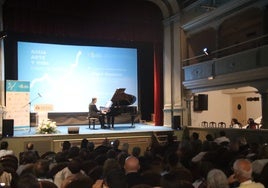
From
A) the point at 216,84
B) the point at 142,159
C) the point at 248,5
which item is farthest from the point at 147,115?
the point at 142,159

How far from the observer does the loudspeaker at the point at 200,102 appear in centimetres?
1273

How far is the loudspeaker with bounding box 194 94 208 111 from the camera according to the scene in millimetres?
12727

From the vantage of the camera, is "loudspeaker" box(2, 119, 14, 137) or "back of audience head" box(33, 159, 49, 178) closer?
"back of audience head" box(33, 159, 49, 178)

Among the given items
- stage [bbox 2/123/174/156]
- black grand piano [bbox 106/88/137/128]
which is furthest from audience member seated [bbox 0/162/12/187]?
black grand piano [bbox 106/88/137/128]

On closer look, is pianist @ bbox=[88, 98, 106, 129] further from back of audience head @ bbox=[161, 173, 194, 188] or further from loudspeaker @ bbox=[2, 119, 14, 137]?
back of audience head @ bbox=[161, 173, 194, 188]

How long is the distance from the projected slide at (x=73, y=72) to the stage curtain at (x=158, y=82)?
838 millimetres

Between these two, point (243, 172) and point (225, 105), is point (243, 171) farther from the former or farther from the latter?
point (225, 105)

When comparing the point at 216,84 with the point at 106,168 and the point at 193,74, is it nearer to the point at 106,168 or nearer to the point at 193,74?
the point at 193,74

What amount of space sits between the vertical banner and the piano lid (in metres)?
2.57

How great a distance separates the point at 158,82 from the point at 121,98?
3206 millimetres

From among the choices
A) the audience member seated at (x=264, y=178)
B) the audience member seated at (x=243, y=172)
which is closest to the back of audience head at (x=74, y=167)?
the audience member seated at (x=243, y=172)

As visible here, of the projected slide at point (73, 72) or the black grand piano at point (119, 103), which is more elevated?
the projected slide at point (73, 72)

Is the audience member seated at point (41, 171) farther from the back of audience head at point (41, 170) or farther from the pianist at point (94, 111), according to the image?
the pianist at point (94, 111)

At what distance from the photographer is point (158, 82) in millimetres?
13875
